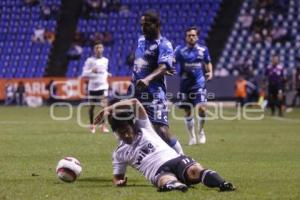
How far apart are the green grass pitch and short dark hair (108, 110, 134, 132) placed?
0.76 metres

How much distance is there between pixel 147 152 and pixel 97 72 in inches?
476

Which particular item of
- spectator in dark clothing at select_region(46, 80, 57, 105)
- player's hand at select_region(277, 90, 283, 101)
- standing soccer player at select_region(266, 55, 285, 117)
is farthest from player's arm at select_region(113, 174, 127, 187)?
spectator in dark clothing at select_region(46, 80, 57, 105)

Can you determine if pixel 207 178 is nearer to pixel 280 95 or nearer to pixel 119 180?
pixel 119 180

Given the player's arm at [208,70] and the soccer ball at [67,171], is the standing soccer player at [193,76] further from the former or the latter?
the soccer ball at [67,171]

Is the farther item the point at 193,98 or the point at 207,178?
the point at 193,98

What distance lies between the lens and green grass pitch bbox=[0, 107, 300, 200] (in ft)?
29.7

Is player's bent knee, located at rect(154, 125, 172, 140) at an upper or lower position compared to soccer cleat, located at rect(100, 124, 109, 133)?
upper

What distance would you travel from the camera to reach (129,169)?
12.0 meters

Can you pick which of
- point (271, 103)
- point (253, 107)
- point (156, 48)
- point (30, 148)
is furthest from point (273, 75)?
point (156, 48)

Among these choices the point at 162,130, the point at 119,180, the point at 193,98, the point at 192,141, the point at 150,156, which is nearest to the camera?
the point at 150,156

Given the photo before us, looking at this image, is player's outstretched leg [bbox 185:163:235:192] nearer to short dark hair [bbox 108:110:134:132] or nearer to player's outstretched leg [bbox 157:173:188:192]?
player's outstretched leg [bbox 157:173:188:192]

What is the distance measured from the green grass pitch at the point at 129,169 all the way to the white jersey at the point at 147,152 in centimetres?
26

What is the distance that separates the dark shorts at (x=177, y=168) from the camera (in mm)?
9242

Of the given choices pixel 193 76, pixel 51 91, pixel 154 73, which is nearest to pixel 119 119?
pixel 154 73
